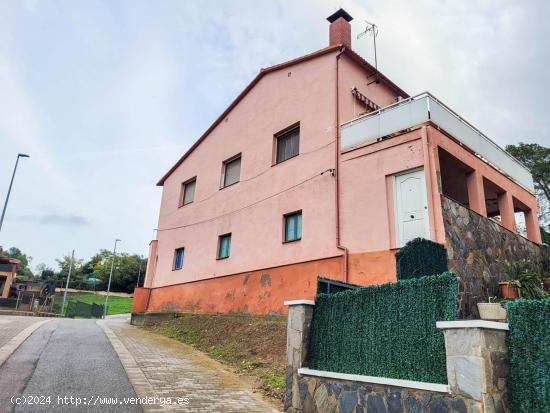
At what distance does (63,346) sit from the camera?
10.4m

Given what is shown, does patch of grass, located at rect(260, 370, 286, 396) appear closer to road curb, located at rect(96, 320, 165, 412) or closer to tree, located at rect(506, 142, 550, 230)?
road curb, located at rect(96, 320, 165, 412)

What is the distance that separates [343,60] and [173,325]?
12.0 meters

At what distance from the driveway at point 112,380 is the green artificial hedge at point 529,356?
3.76 m

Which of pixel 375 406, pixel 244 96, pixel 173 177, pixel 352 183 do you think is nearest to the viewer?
pixel 375 406

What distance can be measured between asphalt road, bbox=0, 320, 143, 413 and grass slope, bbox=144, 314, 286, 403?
2688 millimetres

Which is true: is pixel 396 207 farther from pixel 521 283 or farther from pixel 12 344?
pixel 12 344

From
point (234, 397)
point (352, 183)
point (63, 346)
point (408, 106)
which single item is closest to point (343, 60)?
point (408, 106)

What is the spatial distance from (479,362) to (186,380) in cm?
568

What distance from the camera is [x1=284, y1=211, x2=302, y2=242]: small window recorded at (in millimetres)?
13180

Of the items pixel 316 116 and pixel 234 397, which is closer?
pixel 234 397

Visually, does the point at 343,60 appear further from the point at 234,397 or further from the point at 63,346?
the point at 63,346

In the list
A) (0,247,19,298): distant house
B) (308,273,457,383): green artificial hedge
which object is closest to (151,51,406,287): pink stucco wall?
(308,273,457,383): green artificial hedge

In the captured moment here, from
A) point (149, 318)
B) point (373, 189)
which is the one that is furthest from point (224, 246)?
point (373, 189)

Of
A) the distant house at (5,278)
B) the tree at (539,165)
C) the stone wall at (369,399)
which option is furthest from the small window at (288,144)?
the distant house at (5,278)
